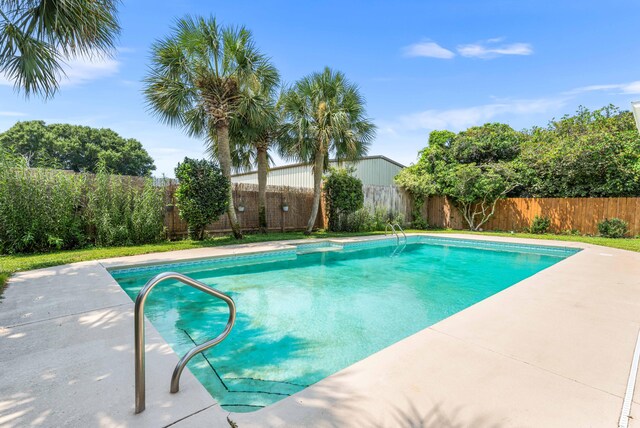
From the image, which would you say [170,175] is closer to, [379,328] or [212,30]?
[212,30]

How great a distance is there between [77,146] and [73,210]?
25.0 metres

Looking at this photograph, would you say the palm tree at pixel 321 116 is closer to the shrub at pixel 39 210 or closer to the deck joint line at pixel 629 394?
the shrub at pixel 39 210

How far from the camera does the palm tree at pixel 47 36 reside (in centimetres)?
473

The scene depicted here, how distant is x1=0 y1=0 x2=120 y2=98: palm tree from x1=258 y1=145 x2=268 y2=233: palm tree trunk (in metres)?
5.52

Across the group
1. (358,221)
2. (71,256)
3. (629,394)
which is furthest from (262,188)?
(629,394)

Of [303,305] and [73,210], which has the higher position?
[73,210]

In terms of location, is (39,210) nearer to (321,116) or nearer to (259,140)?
(259,140)

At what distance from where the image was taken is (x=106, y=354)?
231 cm

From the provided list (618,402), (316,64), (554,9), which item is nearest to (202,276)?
(618,402)

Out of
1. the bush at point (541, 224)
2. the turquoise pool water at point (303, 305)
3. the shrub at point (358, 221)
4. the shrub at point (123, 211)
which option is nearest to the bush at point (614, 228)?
the bush at point (541, 224)

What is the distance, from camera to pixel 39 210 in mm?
6590

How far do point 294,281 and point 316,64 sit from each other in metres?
8.12

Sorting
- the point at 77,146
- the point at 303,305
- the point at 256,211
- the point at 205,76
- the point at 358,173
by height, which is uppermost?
the point at 77,146

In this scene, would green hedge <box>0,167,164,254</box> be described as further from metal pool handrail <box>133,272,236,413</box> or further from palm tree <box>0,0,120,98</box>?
metal pool handrail <box>133,272,236,413</box>
